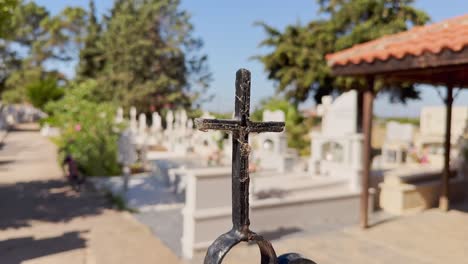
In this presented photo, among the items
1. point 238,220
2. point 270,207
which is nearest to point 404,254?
point 270,207

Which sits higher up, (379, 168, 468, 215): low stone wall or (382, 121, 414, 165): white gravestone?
(382, 121, 414, 165): white gravestone

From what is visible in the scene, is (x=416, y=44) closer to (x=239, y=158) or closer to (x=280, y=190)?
(x=280, y=190)

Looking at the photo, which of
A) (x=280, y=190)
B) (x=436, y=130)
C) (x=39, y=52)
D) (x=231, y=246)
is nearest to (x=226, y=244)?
(x=231, y=246)

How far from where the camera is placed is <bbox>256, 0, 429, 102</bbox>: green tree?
59.3ft

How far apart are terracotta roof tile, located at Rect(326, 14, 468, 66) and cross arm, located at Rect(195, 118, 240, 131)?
4.16 meters

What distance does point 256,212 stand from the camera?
6.04m

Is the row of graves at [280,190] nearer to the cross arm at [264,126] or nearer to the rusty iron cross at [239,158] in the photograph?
the cross arm at [264,126]

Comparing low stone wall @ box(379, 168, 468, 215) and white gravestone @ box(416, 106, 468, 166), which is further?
white gravestone @ box(416, 106, 468, 166)

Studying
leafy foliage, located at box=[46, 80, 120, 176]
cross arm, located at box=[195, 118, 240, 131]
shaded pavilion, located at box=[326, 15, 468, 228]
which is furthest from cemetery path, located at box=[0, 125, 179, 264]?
shaded pavilion, located at box=[326, 15, 468, 228]

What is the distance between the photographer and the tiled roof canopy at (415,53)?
5188mm

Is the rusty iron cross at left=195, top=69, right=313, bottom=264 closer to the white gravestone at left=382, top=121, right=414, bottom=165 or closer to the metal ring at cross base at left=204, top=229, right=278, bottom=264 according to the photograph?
the metal ring at cross base at left=204, top=229, right=278, bottom=264

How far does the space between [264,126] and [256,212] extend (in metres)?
3.79

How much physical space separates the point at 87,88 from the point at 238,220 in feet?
43.5

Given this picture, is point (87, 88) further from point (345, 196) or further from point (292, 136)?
point (345, 196)
